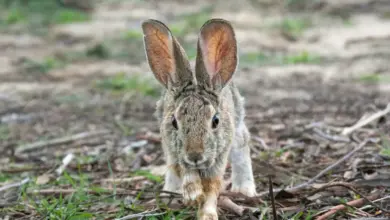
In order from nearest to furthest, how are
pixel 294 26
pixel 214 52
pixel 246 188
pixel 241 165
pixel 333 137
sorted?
pixel 214 52 < pixel 246 188 < pixel 241 165 < pixel 333 137 < pixel 294 26

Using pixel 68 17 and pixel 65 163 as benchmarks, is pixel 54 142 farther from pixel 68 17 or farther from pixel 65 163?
pixel 68 17

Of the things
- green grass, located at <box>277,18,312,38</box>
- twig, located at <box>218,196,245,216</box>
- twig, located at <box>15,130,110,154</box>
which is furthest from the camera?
green grass, located at <box>277,18,312,38</box>

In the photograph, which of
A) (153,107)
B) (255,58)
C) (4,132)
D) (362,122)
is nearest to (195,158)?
(362,122)

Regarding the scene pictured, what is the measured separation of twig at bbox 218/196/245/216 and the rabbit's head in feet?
1.24

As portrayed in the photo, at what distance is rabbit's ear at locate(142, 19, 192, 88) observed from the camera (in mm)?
4430

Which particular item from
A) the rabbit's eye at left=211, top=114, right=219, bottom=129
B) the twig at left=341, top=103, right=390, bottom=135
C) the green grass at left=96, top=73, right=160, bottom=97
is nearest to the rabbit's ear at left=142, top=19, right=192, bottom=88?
the rabbit's eye at left=211, top=114, right=219, bottom=129

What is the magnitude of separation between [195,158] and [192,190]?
30 cm

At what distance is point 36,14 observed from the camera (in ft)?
57.5

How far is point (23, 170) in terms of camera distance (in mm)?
6113

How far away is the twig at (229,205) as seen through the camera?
14.1 feet

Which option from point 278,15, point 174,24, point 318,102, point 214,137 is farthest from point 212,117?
point 278,15

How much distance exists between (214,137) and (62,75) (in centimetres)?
827

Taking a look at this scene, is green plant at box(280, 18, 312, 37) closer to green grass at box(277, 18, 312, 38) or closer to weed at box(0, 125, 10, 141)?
green grass at box(277, 18, 312, 38)

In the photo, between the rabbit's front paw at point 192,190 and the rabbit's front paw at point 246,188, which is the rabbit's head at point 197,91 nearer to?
the rabbit's front paw at point 192,190
